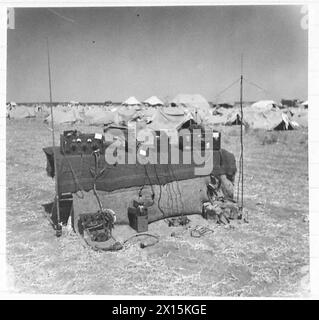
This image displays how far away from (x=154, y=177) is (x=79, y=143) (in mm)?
1071

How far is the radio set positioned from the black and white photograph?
14mm

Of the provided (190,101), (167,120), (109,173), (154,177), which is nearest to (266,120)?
(190,101)

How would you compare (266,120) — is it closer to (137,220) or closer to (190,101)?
(190,101)

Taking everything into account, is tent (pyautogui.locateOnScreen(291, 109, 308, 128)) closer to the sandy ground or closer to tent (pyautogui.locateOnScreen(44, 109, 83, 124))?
the sandy ground

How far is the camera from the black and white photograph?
11.8ft

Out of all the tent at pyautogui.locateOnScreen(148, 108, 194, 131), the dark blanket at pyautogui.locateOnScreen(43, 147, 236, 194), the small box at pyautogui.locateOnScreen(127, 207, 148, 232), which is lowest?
the small box at pyautogui.locateOnScreen(127, 207, 148, 232)

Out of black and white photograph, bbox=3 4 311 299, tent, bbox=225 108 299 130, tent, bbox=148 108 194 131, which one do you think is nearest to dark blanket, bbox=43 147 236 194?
black and white photograph, bbox=3 4 311 299

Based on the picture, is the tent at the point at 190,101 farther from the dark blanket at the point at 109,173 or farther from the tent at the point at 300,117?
the dark blanket at the point at 109,173

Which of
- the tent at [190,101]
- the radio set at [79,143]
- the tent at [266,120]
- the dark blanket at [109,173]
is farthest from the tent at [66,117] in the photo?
the radio set at [79,143]

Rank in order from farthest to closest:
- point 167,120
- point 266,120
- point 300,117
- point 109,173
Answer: point 300,117, point 266,120, point 167,120, point 109,173

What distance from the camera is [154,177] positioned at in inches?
178

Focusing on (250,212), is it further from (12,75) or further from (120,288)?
(12,75)

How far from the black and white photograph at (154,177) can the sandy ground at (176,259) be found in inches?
0.6
